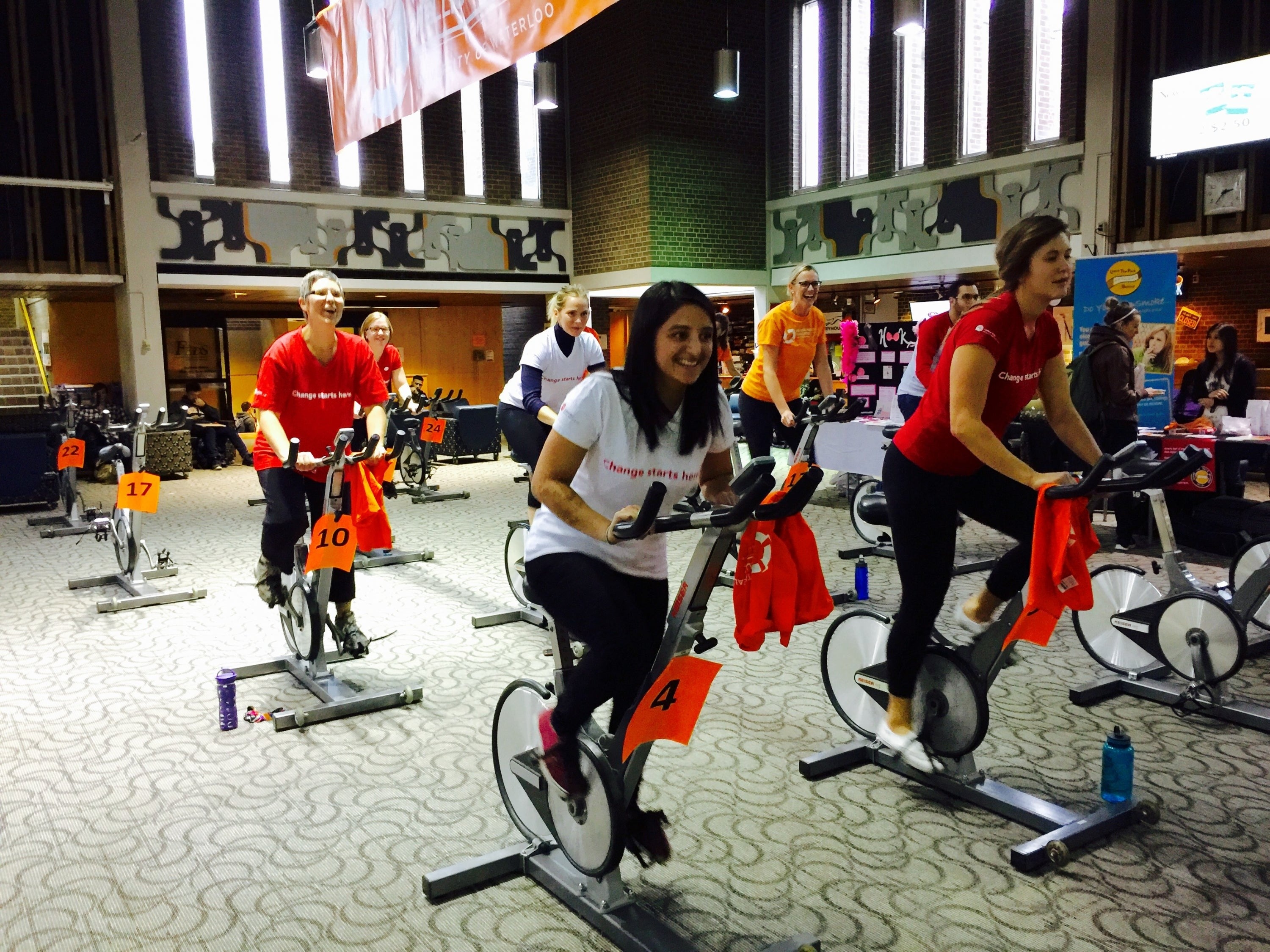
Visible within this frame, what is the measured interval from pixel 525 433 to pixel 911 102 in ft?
33.6

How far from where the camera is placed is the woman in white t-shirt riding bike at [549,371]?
15.0 ft

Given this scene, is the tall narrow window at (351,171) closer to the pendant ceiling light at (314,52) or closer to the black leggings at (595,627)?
the pendant ceiling light at (314,52)

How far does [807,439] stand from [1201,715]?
74.3 inches

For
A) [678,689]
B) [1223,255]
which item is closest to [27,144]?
[678,689]

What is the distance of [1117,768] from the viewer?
276 centimetres

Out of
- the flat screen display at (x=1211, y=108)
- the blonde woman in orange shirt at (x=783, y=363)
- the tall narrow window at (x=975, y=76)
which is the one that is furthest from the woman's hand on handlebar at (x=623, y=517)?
the tall narrow window at (x=975, y=76)

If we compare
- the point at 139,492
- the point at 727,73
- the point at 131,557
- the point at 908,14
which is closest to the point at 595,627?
the point at 139,492

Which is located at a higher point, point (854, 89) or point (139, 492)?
point (854, 89)

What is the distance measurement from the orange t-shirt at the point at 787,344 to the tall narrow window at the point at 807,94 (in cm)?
928

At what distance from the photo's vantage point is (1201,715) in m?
3.62

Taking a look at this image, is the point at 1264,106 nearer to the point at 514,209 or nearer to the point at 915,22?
the point at 915,22

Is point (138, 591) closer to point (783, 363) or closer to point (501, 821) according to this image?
point (501, 821)

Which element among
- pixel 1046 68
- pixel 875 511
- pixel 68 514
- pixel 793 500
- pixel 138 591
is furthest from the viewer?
pixel 1046 68

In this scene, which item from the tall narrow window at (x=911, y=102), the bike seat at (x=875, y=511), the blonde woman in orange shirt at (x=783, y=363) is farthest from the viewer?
the tall narrow window at (x=911, y=102)
